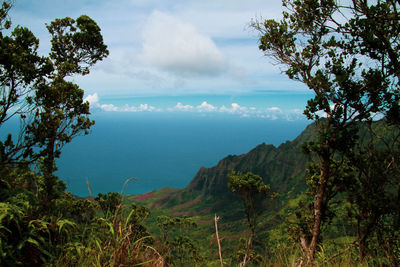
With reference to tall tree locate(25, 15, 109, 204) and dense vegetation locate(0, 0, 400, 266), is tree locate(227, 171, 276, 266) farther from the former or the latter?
tall tree locate(25, 15, 109, 204)

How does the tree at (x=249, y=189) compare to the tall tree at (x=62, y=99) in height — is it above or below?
below

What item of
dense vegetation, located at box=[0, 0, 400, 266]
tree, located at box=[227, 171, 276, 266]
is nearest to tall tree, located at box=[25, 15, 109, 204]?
dense vegetation, located at box=[0, 0, 400, 266]

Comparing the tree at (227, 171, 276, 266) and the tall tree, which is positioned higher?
the tall tree

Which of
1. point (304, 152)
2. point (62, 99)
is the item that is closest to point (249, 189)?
point (304, 152)

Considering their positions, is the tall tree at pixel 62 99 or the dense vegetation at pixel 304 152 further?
the tall tree at pixel 62 99

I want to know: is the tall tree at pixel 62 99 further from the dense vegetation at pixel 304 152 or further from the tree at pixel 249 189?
the tree at pixel 249 189

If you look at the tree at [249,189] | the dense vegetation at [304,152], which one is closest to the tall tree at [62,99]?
the dense vegetation at [304,152]

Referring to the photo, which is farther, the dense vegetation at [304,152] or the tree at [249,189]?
the tree at [249,189]

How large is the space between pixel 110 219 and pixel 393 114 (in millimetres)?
8413

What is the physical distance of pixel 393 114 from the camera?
7.29 meters

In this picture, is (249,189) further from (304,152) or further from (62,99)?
(62,99)

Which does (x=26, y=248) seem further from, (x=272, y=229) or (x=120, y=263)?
(x=272, y=229)

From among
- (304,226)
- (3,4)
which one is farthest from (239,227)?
(3,4)

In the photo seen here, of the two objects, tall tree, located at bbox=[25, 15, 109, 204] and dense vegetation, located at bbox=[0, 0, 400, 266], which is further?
tall tree, located at bbox=[25, 15, 109, 204]
